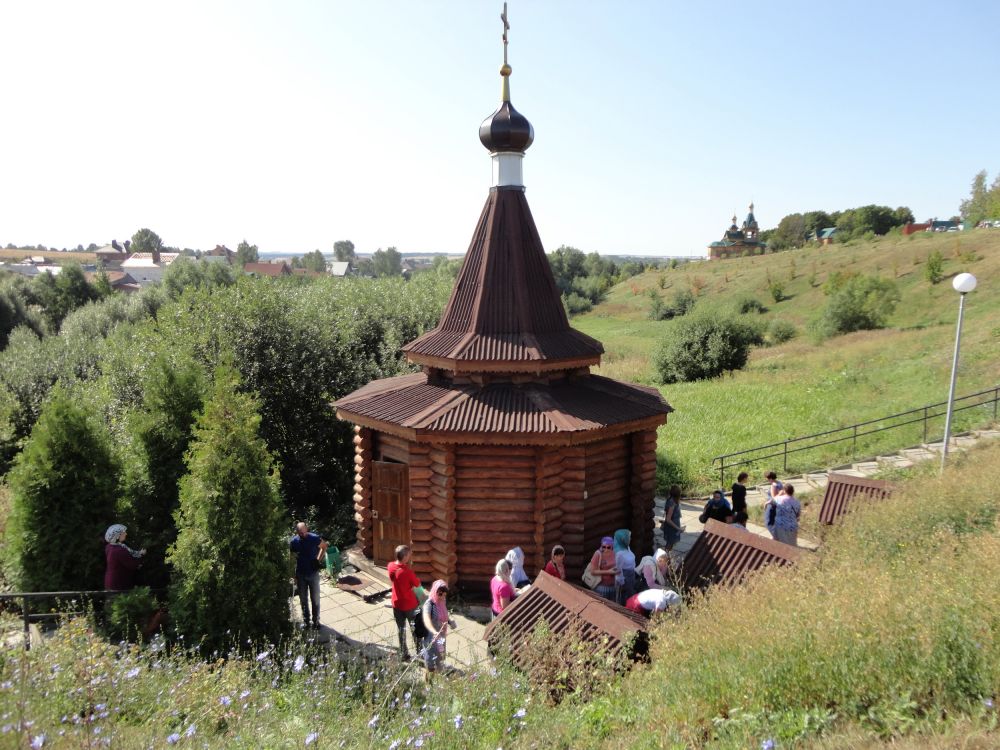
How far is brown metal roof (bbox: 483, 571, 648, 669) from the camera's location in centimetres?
616

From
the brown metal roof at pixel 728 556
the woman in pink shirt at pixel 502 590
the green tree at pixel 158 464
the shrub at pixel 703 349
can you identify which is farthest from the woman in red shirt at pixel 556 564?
the shrub at pixel 703 349

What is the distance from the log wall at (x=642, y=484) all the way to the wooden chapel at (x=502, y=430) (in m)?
0.02

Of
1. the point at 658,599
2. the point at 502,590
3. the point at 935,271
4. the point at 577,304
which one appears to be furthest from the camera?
the point at 577,304

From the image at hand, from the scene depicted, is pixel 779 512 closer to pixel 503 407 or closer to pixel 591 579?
pixel 591 579

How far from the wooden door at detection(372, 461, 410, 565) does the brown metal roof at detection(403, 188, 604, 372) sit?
180 centimetres

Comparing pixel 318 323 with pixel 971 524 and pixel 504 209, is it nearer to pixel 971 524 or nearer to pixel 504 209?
pixel 504 209

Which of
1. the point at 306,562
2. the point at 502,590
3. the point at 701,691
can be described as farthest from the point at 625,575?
the point at 306,562

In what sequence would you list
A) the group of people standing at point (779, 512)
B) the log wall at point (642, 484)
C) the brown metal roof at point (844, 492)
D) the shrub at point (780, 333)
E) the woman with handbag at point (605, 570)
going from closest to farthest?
the woman with handbag at point (605, 570)
the group of people standing at point (779, 512)
the brown metal roof at point (844, 492)
the log wall at point (642, 484)
the shrub at point (780, 333)

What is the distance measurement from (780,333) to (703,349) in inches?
506

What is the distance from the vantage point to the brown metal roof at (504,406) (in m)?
8.73

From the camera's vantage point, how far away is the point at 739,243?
10031 centimetres

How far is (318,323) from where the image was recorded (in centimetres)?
1633

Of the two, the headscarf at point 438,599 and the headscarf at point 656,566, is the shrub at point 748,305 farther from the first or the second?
the headscarf at point 438,599

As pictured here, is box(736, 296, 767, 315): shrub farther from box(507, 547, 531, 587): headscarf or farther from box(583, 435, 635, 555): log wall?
box(507, 547, 531, 587): headscarf
